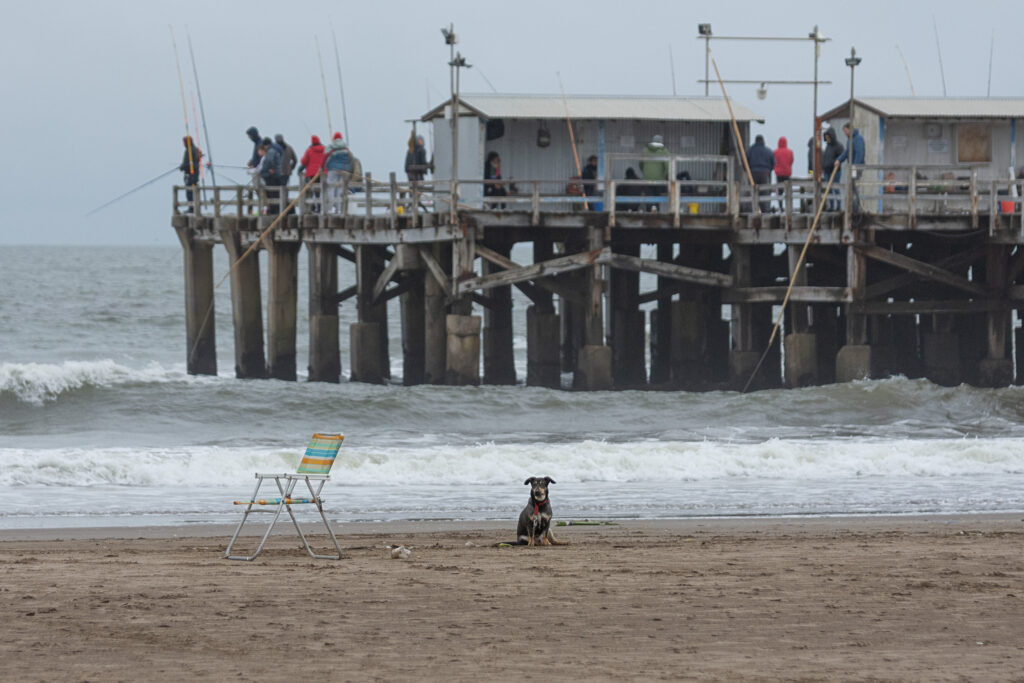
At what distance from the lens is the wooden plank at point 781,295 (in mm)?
21469

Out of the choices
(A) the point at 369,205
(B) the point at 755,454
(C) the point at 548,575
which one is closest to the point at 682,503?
(B) the point at 755,454

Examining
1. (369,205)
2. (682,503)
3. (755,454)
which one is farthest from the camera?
(369,205)

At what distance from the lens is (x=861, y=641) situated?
6.70m

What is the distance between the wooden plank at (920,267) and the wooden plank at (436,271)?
5.87 metres

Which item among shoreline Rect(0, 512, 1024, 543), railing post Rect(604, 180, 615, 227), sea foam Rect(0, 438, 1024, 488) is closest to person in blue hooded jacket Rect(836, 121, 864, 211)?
railing post Rect(604, 180, 615, 227)

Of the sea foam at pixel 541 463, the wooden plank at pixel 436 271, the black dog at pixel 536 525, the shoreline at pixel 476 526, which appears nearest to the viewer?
the black dog at pixel 536 525

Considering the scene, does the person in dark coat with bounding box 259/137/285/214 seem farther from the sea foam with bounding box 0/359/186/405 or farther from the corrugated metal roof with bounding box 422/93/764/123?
the sea foam with bounding box 0/359/186/405

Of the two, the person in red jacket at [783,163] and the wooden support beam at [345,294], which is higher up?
the person in red jacket at [783,163]

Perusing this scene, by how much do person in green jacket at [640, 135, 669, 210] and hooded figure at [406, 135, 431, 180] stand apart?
143 inches

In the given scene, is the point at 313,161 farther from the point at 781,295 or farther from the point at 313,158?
the point at 781,295

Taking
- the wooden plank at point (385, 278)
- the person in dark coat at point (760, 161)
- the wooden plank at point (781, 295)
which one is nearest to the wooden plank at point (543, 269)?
the wooden plank at point (385, 278)

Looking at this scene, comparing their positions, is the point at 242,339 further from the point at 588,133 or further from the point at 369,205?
the point at 588,133

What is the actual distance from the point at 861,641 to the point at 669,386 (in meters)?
18.3

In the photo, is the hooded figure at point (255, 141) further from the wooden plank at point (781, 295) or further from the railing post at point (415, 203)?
the wooden plank at point (781, 295)
